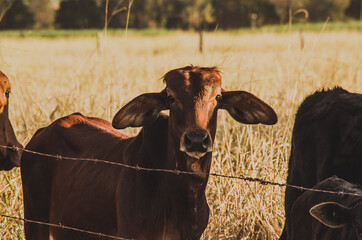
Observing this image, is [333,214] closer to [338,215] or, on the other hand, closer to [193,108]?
[338,215]

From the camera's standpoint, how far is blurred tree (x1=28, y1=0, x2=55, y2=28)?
5800 cm

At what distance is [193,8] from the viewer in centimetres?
7869

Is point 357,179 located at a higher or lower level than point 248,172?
higher

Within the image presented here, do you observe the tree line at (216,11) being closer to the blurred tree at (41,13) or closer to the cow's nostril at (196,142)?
the blurred tree at (41,13)

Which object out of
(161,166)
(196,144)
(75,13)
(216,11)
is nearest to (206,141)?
(196,144)

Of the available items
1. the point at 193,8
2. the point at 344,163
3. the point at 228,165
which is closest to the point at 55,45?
the point at 228,165

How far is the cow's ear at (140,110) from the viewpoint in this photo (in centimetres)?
404

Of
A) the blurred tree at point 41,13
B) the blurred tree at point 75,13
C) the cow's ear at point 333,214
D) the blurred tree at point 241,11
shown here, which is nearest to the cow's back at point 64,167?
the cow's ear at point 333,214

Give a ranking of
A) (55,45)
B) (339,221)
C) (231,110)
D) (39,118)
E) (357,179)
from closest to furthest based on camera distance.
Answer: (339,221) → (231,110) → (357,179) → (39,118) → (55,45)

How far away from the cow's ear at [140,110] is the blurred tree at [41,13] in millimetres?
55283

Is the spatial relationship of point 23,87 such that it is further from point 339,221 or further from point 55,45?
point 55,45

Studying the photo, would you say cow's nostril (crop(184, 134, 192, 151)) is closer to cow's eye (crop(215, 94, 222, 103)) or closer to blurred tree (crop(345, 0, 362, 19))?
cow's eye (crop(215, 94, 222, 103))

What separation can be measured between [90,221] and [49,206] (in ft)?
2.19

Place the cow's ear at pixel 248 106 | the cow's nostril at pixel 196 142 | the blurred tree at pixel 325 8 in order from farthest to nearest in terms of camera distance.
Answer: the blurred tree at pixel 325 8, the cow's ear at pixel 248 106, the cow's nostril at pixel 196 142
